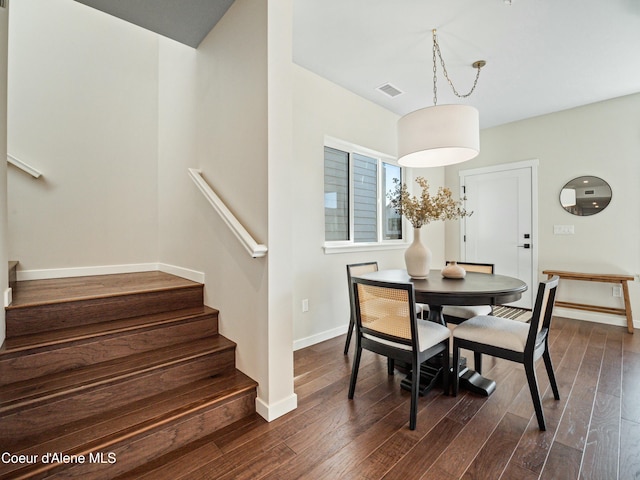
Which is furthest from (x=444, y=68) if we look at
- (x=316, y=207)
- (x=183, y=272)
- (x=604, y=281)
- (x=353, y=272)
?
(x=183, y=272)

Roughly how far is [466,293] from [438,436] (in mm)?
809

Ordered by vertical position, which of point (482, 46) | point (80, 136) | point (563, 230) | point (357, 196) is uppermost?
point (482, 46)

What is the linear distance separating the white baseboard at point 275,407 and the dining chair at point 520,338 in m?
1.10

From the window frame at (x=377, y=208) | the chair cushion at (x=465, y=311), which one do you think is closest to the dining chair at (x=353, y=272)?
the chair cushion at (x=465, y=311)

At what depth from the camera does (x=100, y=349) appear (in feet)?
5.76

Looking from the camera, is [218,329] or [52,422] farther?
[218,329]

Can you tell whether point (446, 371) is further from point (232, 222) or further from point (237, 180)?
point (237, 180)

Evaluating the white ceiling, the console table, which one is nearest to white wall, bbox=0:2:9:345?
the white ceiling

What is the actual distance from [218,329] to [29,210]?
6.86 ft

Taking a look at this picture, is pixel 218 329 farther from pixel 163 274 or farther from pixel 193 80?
pixel 193 80

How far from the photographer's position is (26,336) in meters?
1.72

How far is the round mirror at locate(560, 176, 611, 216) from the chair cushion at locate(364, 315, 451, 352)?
332 cm

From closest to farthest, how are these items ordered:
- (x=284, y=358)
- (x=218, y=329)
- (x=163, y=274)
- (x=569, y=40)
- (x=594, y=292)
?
(x=284, y=358), (x=218, y=329), (x=569, y=40), (x=163, y=274), (x=594, y=292)

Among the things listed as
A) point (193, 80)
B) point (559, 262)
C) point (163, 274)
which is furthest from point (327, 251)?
point (559, 262)
